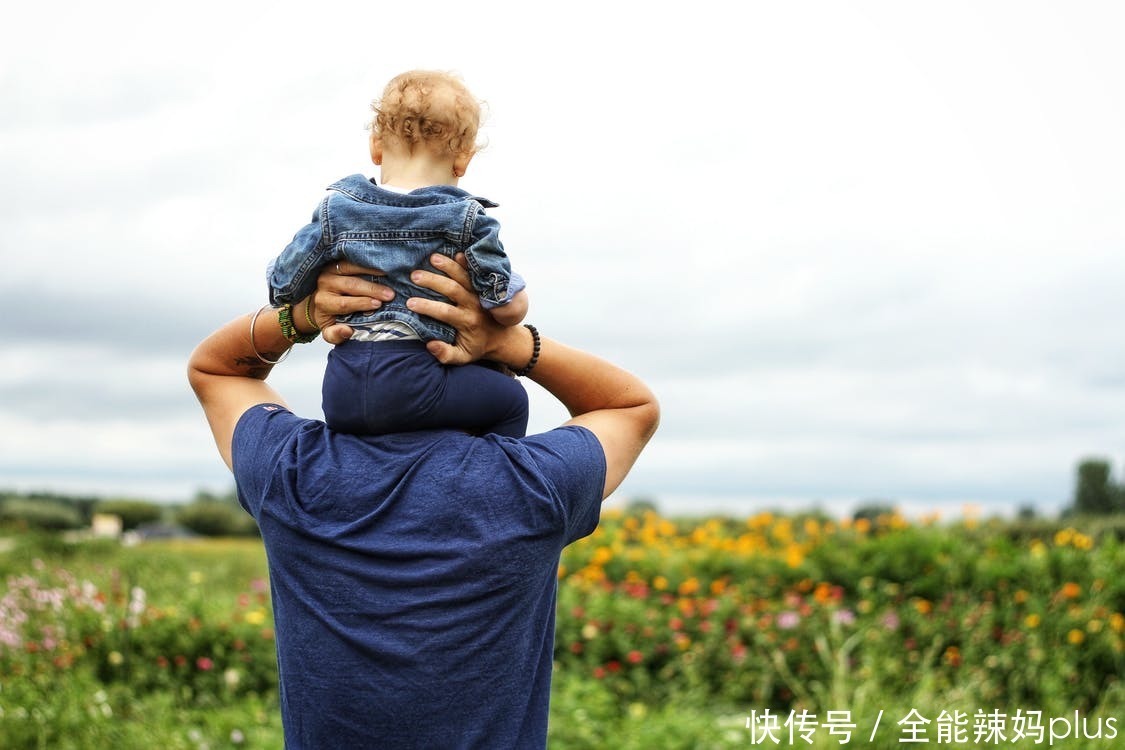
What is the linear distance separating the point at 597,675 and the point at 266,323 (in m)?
4.34

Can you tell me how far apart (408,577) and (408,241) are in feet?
2.01

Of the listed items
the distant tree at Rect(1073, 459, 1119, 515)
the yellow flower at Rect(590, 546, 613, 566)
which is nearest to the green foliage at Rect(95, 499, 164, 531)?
the yellow flower at Rect(590, 546, 613, 566)

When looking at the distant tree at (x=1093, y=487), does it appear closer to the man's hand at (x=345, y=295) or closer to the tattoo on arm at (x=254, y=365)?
the tattoo on arm at (x=254, y=365)

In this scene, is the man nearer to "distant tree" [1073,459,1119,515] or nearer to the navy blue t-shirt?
the navy blue t-shirt

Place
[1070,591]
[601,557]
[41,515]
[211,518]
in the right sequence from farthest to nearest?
[211,518] < [41,515] < [601,557] < [1070,591]

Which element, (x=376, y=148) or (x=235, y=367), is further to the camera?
(x=235, y=367)

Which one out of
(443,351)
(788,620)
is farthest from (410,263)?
(788,620)

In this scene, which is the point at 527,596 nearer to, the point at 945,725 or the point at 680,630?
the point at 945,725

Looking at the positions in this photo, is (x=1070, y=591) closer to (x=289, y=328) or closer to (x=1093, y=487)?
(x=289, y=328)

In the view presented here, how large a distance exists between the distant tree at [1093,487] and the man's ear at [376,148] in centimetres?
1270

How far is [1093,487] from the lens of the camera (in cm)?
1324

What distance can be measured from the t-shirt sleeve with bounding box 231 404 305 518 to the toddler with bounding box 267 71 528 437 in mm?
105

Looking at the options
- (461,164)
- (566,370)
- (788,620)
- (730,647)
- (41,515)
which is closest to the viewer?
(461,164)

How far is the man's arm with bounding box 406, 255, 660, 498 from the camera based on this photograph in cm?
204
